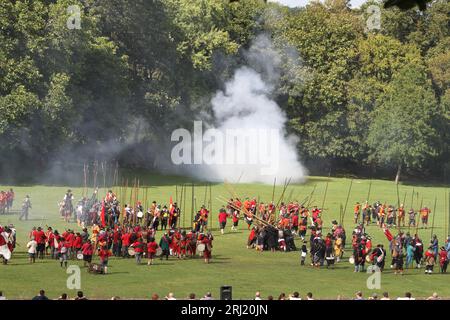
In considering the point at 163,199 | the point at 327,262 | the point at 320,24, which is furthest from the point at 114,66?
the point at 327,262

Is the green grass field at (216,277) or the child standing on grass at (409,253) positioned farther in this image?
the child standing on grass at (409,253)

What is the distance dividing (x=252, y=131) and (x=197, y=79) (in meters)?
5.49

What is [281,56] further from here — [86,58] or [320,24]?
[86,58]

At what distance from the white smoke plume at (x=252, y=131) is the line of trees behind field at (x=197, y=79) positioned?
1.03 metres

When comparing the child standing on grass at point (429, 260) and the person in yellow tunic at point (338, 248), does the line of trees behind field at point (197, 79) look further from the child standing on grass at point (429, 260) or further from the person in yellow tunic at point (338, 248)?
the child standing on grass at point (429, 260)

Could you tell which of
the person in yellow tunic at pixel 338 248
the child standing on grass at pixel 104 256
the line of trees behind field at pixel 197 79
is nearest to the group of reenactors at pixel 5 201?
the line of trees behind field at pixel 197 79

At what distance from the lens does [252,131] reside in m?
68.5

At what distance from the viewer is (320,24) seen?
75.0m

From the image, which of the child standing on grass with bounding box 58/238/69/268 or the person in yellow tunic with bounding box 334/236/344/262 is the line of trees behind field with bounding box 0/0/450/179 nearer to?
the child standing on grass with bounding box 58/238/69/268

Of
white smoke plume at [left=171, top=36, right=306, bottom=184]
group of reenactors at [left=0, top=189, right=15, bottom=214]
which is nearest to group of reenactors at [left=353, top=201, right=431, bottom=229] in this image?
white smoke plume at [left=171, top=36, right=306, bottom=184]

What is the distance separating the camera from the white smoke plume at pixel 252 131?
65.6 metres

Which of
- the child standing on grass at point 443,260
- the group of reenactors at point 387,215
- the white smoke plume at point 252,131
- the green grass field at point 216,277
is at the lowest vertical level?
the green grass field at point 216,277

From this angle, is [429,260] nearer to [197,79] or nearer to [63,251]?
[63,251]

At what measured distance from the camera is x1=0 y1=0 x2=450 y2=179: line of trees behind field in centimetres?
5800
